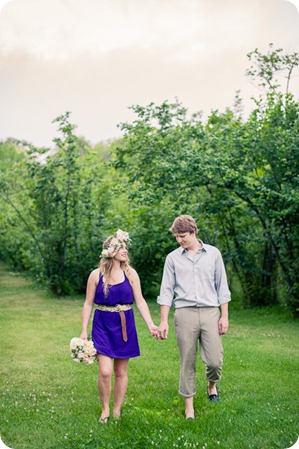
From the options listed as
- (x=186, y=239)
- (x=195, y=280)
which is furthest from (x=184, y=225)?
(x=195, y=280)

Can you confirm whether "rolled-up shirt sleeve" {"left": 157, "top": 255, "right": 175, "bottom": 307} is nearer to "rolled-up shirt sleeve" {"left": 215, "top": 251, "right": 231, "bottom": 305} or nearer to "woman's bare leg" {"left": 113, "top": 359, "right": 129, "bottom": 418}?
"rolled-up shirt sleeve" {"left": 215, "top": 251, "right": 231, "bottom": 305}

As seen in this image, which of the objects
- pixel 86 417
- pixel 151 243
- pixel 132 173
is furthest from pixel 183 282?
pixel 151 243

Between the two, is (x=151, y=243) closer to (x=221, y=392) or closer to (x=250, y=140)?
(x=250, y=140)

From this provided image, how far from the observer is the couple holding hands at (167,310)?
233 inches

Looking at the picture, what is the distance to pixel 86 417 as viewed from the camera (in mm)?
6086

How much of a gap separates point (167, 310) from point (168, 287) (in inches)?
9.3

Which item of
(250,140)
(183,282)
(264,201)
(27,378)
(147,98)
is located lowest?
(27,378)

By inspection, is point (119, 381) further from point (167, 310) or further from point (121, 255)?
point (121, 255)

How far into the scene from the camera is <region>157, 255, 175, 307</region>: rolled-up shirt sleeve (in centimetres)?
602

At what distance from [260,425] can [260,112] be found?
29.7 ft

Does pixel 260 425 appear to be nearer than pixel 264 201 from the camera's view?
Yes

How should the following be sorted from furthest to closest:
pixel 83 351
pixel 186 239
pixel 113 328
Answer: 1. pixel 186 239
2. pixel 113 328
3. pixel 83 351

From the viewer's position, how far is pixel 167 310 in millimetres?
6008

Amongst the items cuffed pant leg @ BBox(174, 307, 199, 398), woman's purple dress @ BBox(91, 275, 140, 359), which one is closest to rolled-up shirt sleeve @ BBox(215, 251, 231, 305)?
cuffed pant leg @ BBox(174, 307, 199, 398)
